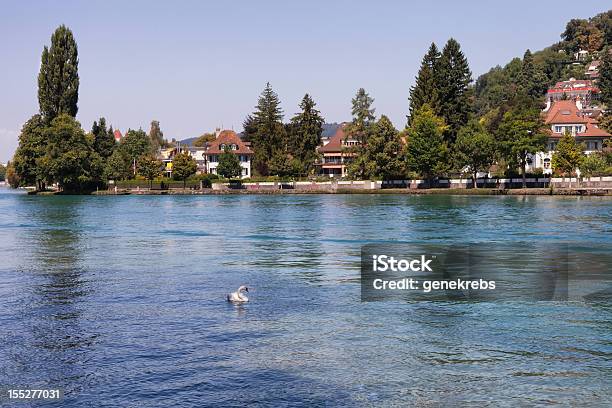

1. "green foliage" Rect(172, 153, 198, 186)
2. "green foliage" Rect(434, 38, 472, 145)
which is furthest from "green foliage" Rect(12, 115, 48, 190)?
"green foliage" Rect(434, 38, 472, 145)

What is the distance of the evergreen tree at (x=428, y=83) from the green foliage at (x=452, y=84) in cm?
139

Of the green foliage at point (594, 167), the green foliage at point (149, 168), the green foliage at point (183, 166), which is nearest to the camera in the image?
the green foliage at point (594, 167)

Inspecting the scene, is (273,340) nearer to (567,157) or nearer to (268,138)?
(567,157)

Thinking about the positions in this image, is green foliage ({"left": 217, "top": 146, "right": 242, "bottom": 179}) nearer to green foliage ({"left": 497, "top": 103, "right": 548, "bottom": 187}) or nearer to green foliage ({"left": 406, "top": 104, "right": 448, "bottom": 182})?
green foliage ({"left": 406, "top": 104, "right": 448, "bottom": 182})

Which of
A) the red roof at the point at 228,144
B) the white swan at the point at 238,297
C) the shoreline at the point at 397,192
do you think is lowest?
the white swan at the point at 238,297

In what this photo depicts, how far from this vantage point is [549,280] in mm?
31531

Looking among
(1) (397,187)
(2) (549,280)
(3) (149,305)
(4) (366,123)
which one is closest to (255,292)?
(3) (149,305)

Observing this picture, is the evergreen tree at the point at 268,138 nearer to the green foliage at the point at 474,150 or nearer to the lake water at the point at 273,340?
the green foliage at the point at 474,150

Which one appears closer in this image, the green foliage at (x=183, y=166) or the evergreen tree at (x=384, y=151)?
the evergreen tree at (x=384, y=151)

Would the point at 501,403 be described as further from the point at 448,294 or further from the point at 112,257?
the point at 112,257

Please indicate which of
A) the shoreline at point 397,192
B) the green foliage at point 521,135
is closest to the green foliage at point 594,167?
the shoreline at point 397,192

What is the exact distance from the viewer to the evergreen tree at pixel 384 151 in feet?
477

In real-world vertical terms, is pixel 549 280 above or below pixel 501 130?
below

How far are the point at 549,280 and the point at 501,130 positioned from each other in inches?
4092
